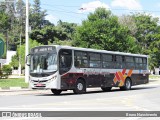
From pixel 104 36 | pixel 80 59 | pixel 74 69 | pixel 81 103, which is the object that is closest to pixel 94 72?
pixel 80 59

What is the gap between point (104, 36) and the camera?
47094mm

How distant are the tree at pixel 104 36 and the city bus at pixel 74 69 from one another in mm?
16972

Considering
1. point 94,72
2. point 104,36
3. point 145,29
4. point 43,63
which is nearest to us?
point 43,63

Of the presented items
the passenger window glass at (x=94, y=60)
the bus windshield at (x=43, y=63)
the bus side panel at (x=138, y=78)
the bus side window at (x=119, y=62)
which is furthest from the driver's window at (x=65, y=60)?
the bus side panel at (x=138, y=78)

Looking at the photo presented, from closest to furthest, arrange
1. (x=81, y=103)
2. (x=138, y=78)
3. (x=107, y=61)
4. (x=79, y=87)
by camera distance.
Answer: (x=81, y=103), (x=79, y=87), (x=107, y=61), (x=138, y=78)

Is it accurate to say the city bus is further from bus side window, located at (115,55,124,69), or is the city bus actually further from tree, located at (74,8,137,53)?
tree, located at (74,8,137,53)

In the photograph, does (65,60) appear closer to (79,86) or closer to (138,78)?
(79,86)

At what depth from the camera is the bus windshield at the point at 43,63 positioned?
2364 cm

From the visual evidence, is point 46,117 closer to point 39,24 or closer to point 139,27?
point 139,27

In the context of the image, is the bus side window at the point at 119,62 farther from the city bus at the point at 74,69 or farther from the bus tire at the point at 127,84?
the bus tire at the point at 127,84

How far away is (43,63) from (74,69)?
2.03 meters

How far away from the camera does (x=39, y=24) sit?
123 m

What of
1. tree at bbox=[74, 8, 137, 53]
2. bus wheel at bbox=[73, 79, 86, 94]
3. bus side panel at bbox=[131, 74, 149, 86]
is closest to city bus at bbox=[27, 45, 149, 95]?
bus wheel at bbox=[73, 79, 86, 94]

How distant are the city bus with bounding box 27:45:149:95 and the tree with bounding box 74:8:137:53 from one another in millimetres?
16972
